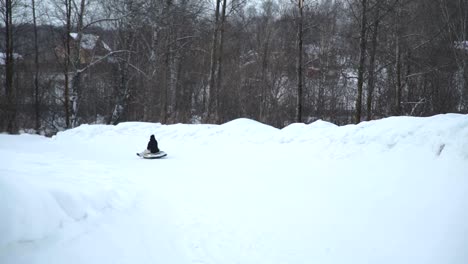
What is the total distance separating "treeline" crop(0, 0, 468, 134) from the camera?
16.6m

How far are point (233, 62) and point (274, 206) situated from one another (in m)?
22.5

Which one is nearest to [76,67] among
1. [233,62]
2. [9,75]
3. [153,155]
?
[9,75]

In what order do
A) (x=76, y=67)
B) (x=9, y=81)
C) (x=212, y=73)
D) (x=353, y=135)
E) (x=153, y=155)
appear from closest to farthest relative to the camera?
(x=353, y=135) → (x=153, y=155) → (x=212, y=73) → (x=76, y=67) → (x=9, y=81)

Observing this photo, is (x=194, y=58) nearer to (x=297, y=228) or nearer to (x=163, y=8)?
(x=163, y=8)

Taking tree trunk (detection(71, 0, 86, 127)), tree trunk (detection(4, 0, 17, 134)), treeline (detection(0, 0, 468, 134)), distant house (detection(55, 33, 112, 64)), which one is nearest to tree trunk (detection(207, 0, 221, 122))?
treeline (detection(0, 0, 468, 134))

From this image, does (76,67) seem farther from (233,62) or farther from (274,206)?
(274,206)

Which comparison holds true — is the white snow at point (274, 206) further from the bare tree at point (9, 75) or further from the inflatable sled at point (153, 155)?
the bare tree at point (9, 75)

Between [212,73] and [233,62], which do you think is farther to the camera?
[233,62]

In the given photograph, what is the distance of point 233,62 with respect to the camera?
2758cm

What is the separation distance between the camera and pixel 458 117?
667cm

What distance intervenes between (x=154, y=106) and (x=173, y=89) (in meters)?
2.07

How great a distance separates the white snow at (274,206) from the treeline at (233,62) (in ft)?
25.8

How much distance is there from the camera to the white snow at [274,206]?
4.05 m

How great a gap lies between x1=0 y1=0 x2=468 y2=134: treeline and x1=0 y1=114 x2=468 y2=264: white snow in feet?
25.8
